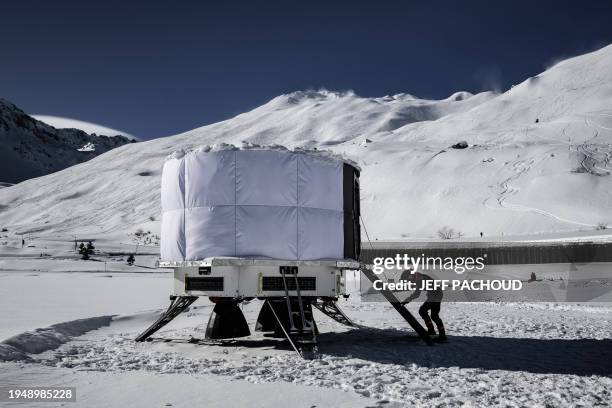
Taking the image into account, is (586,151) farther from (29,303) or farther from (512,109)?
(29,303)

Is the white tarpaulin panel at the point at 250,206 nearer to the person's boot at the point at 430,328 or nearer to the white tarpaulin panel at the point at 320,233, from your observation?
the white tarpaulin panel at the point at 320,233

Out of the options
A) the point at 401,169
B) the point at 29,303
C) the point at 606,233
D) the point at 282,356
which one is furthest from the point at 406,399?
the point at 401,169

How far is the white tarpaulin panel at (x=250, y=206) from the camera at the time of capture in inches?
432

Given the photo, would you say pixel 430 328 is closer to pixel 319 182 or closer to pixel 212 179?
pixel 319 182

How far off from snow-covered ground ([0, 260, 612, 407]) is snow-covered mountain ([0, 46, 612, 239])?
432 cm

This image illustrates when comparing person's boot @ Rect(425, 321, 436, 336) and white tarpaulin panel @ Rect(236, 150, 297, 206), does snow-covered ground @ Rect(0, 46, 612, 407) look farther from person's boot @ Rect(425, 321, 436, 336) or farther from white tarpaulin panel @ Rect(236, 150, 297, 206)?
white tarpaulin panel @ Rect(236, 150, 297, 206)

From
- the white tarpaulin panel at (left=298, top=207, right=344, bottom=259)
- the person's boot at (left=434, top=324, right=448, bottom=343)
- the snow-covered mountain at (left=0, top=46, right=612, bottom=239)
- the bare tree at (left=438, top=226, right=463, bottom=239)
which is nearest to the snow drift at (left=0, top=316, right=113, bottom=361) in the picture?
the white tarpaulin panel at (left=298, top=207, right=344, bottom=259)

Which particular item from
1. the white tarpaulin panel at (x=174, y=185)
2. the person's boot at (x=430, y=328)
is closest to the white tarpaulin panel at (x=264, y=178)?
the white tarpaulin panel at (x=174, y=185)

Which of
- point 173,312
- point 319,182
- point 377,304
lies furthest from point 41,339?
point 377,304

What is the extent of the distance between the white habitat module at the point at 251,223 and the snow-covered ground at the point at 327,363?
1323mm

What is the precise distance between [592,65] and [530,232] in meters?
104

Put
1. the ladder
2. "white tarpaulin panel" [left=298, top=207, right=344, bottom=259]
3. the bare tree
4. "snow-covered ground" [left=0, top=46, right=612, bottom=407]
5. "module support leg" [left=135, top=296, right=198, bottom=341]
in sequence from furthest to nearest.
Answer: the bare tree, "module support leg" [left=135, top=296, right=198, bottom=341], "white tarpaulin panel" [left=298, top=207, right=344, bottom=259], the ladder, "snow-covered ground" [left=0, top=46, right=612, bottom=407]

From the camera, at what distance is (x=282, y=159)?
36.9 ft

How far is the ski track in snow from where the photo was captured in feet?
23.8
